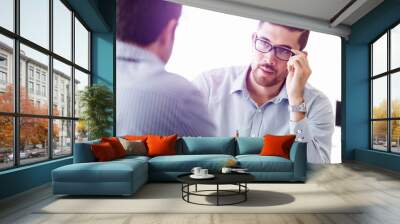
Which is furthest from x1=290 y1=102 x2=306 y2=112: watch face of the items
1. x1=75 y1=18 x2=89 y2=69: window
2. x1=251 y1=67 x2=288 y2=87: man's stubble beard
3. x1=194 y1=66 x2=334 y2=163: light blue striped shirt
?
x1=75 y1=18 x2=89 y2=69: window

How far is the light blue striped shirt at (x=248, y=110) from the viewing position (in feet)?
29.4

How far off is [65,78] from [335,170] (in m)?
5.67

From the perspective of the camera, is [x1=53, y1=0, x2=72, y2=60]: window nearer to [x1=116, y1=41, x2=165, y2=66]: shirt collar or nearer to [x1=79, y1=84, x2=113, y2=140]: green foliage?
[x1=79, y1=84, x2=113, y2=140]: green foliage

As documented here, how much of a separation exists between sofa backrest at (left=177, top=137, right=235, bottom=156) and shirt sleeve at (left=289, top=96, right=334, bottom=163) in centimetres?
268

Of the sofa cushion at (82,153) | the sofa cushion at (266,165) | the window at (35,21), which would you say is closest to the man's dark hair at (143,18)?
the window at (35,21)

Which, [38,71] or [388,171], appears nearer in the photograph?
[38,71]

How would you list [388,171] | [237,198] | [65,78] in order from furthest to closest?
[388,171] → [65,78] → [237,198]

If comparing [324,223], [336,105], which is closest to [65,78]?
[324,223]

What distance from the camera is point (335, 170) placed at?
771 centimetres

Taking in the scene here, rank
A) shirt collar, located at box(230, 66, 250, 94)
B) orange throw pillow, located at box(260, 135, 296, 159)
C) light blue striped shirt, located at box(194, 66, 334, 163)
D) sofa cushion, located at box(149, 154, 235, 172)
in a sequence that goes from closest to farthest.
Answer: sofa cushion, located at box(149, 154, 235, 172) → orange throw pillow, located at box(260, 135, 296, 159) → light blue striped shirt, located at box(194, 66, 334, 163) → shirt collar, located at box(230, 66, 250, 94)

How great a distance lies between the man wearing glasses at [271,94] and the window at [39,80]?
3115 millimetres

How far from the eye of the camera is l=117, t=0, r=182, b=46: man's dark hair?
8867mm

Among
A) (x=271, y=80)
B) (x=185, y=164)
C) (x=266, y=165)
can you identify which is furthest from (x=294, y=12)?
(x=185, y=164)

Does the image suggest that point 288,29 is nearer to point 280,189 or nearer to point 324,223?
point 280,189
